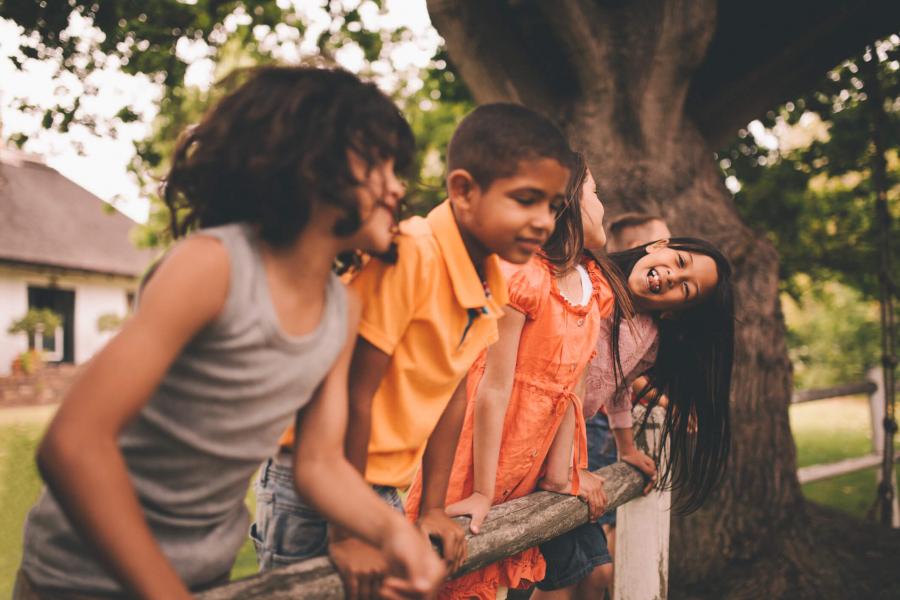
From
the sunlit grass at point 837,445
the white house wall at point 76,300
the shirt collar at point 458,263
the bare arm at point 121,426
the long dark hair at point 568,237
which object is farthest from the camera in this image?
the white house wall at point 76,300

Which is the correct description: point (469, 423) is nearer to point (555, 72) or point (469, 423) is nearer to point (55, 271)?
point (555, 72)

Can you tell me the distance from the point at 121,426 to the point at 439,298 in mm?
680

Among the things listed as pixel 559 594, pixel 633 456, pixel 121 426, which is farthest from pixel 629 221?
pixel 121 426

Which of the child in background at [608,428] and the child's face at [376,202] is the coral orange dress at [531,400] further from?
the child's face at [376,202]

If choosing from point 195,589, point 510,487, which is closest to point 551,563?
point 510,487

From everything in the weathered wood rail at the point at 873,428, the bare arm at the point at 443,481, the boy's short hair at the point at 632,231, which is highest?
the boy's short hair at the point at 632,231

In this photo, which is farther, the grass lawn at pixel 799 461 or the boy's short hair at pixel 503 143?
the grass lawn at pixel 799 461

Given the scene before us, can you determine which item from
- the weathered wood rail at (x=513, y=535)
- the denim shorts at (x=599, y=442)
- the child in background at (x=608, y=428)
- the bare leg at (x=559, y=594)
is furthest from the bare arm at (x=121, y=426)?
the denim shorts at (x=599, y=442)

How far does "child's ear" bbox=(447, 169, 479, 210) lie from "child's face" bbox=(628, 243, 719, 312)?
1258 mm

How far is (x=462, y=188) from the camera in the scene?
151cm

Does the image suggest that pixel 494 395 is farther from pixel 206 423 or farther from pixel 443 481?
pixel 206 423

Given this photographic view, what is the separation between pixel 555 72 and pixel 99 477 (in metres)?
4.07

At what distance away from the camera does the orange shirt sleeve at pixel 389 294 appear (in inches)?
52.6

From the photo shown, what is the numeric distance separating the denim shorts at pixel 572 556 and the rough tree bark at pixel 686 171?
6.15 ft
